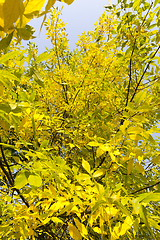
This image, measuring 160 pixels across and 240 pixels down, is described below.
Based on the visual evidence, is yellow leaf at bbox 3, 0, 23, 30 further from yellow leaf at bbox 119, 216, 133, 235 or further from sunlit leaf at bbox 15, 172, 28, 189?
yellow leaf at bbox 119, 216, 133, 235

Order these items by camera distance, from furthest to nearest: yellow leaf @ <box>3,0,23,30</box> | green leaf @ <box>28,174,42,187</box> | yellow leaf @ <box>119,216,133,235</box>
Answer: yellow leaf @ <box>119,216,133,235</box>
green leaf @ <box>28,174,42,187</box>
yellow leaf @ <box>3,0,23,30</box>

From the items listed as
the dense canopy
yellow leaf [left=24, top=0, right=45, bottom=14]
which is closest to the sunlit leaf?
the dense canopy

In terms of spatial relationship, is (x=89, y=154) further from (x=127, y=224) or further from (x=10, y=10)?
(x=10, y=10)

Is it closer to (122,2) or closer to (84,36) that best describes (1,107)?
(122,2)

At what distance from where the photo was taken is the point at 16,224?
114cm

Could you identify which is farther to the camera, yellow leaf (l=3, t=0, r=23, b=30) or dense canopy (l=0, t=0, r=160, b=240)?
dense canopy (l=0, t=0, r=160, b=240)

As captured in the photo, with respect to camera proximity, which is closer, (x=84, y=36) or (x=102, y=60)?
(x=102, y=60)

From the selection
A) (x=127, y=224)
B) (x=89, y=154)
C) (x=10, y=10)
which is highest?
(x=89, y=154)

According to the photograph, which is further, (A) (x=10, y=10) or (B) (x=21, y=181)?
(B) (x=21, y=181)

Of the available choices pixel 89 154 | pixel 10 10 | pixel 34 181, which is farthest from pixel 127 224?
pixel 89 154

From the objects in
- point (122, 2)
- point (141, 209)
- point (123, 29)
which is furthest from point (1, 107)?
point (122, 2)

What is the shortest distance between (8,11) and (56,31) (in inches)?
127

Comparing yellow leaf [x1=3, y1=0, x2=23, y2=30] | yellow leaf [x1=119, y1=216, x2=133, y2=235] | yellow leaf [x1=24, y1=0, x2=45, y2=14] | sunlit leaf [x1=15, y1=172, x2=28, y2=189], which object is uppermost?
yellow leaf [x1=24, y1=0, x2=45, y2=14]

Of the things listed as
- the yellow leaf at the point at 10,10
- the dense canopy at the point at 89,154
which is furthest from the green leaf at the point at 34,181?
the yellow leaf at the point at 10,10
